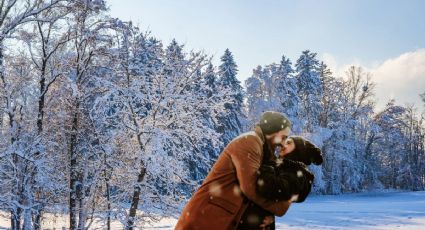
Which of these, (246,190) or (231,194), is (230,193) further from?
(246,190)

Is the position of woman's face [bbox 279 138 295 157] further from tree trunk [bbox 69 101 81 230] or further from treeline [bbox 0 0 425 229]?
tree trunk [bbox 69 101 81 230]

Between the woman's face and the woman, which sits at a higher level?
the woman's face

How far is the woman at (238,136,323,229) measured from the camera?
7.09 ft

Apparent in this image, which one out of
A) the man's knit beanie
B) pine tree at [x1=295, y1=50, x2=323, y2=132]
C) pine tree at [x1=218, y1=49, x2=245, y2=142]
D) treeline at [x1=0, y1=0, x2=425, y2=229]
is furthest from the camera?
pine tree at [x1=295, y1=50, x2=323, y2=132]

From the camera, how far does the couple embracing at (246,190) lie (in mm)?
2172

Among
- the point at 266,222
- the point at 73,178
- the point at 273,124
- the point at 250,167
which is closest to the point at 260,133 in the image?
the point at 273,124

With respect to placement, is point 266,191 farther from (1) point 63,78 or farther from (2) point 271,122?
(1) point 63,78

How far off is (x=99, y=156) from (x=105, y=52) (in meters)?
3.82

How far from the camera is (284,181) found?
7.13 feet

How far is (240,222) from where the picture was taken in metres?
2.29

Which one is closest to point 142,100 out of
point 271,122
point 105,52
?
point 105,52

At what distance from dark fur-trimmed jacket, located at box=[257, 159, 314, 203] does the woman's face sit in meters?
0.13

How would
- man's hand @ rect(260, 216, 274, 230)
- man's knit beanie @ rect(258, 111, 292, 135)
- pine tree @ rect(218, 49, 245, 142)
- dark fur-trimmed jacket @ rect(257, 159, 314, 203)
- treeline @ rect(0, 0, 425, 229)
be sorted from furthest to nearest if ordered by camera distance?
pine tree @ rect(218, 49, 245, 142) → treeline @ rect(0, 0, 425, 229) → man's knit beanie @ rect(258, 111, 292, 135) → man's hand @ rect(260, 216, 274, 230) → dark fur-trimmed jacket @ rect(257, 159, 314, 203)

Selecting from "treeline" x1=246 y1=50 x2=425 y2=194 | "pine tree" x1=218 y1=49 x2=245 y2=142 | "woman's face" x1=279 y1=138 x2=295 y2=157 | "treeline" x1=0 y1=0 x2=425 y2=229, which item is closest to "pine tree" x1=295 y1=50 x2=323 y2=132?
"treeline" x1=246 y1=50 x2=425 y2=194
